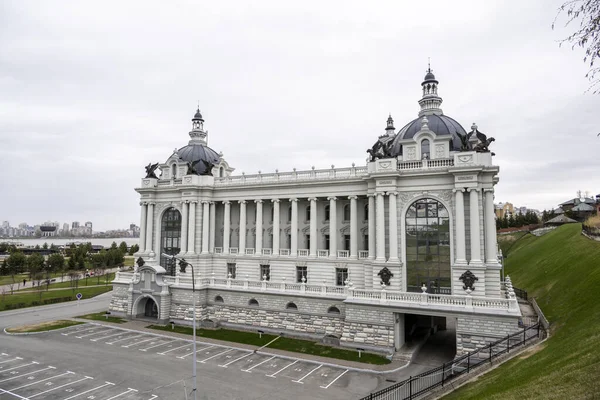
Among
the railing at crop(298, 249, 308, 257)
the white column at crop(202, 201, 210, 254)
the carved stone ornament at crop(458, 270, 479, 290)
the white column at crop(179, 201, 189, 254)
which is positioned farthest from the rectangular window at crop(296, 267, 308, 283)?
the carved stone ornament at crop(458, 270, 479, 290)

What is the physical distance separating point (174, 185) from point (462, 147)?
120 feet

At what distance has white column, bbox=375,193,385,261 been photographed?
38031 mm

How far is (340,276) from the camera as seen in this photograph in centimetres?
4347

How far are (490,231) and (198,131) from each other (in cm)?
4220

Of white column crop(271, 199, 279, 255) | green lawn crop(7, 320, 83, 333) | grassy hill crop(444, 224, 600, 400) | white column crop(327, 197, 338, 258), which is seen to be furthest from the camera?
white column crop(271, 199, 279, 255)

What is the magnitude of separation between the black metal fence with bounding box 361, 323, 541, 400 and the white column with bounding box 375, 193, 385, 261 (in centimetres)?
1186

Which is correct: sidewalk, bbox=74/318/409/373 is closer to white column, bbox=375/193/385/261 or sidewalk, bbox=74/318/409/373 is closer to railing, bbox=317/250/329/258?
white column, bbox=375/193/385/261

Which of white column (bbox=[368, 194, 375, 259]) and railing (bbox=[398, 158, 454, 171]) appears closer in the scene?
railing (bbox=[398, 158, 454, 171])

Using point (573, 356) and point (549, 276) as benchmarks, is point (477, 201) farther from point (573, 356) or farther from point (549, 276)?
point (549, 276)

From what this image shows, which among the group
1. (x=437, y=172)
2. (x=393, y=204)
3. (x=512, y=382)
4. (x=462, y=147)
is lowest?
(x=512, y=382)

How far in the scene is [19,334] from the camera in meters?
39.6

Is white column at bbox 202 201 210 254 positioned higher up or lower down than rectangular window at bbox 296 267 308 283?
higher up

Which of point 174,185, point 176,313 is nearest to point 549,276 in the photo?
point 176,313

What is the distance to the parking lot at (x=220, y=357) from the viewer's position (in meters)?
28.6
